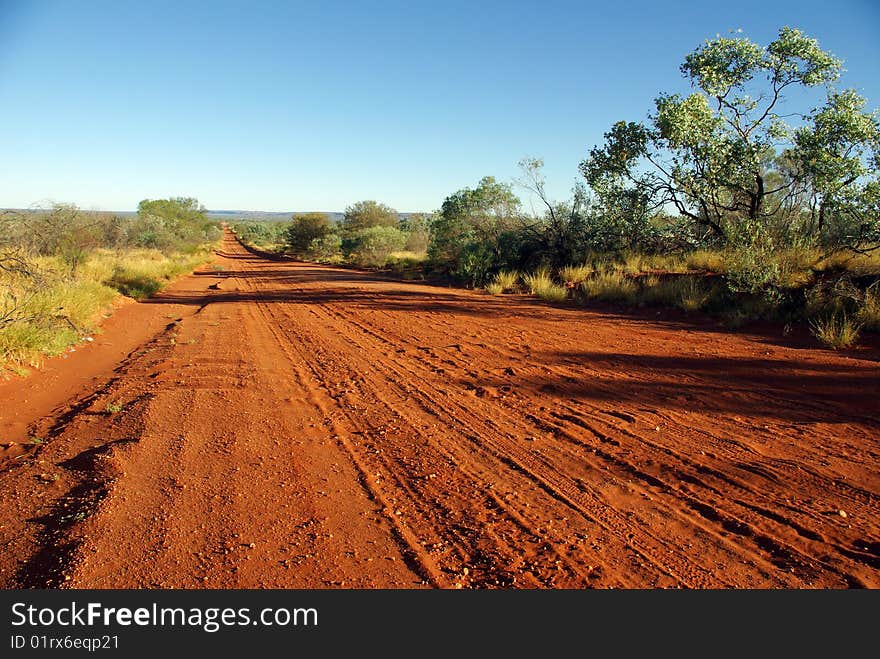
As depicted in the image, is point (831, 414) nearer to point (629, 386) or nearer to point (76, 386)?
point (629, 386)

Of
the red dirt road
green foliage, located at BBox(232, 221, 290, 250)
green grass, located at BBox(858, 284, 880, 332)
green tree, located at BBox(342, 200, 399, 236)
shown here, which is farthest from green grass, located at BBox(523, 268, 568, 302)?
green foliage, located at BBox(232, 221, 290, 250)

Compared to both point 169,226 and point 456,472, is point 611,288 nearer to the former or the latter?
point 456,472

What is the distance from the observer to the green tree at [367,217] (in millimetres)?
58125

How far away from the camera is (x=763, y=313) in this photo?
35.5ft

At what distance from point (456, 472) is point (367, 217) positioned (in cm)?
5566

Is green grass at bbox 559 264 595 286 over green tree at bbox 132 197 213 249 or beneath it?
beneath

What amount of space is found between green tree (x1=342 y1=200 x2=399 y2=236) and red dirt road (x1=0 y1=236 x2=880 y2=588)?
5037cm

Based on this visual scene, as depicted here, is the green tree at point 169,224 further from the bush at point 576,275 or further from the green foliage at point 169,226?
the bush at point 576,275

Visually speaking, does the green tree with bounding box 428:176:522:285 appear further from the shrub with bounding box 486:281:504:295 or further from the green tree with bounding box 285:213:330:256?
the green tree with bounding box 285:213:330:256

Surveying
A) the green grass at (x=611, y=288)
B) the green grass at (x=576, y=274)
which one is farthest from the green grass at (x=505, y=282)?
the green grass at (x=611, y=288)

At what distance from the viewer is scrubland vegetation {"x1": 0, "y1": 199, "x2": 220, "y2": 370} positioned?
884cm

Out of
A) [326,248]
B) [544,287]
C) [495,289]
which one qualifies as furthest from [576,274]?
[326,248]

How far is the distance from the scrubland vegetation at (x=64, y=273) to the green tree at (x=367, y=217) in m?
18.8

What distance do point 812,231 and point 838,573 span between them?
12.8 meters
